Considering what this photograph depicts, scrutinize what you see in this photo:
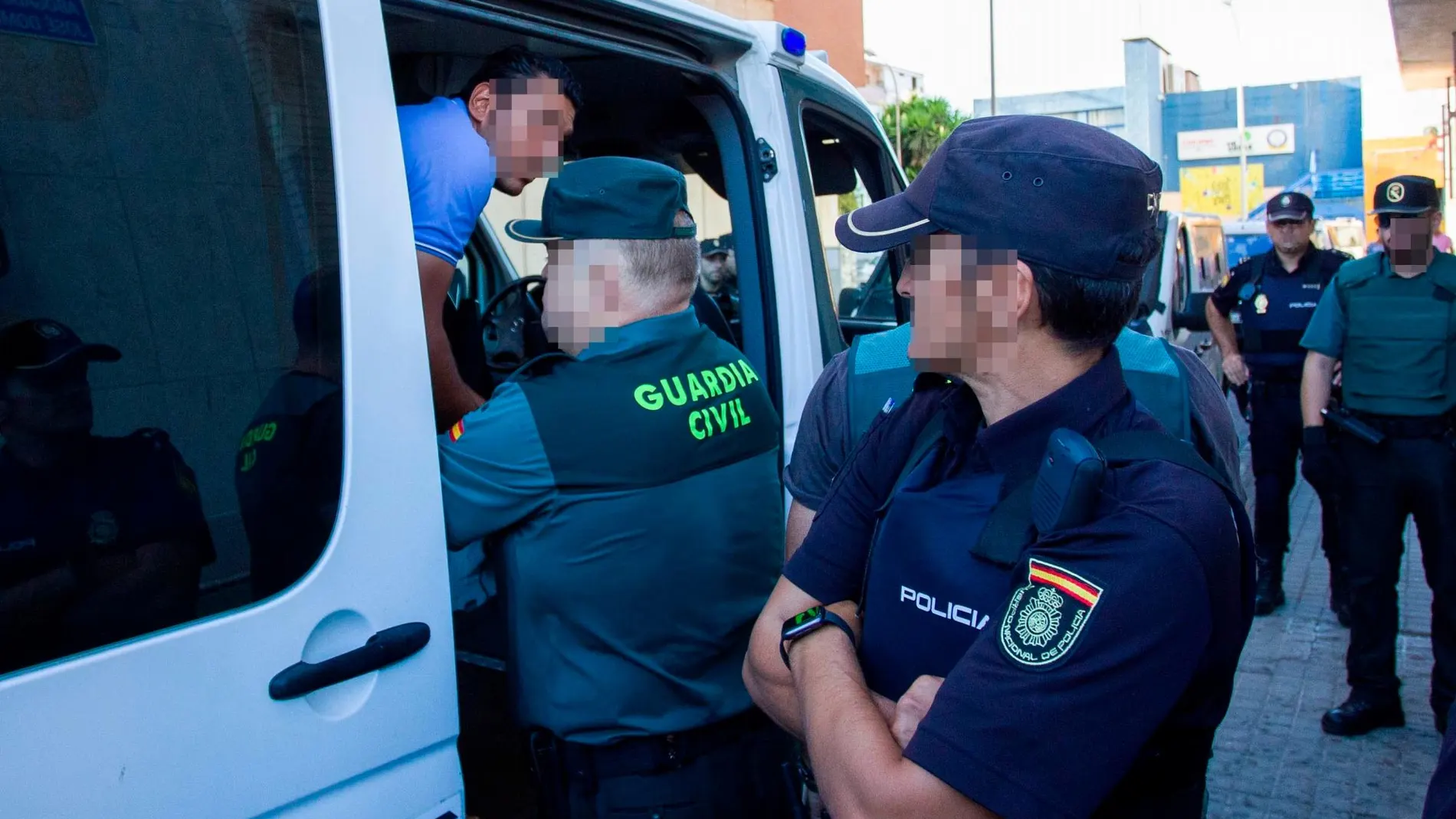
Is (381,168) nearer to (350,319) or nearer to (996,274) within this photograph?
(350,319)

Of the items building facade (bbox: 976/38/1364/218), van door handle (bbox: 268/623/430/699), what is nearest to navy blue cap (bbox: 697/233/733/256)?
van door handle (bbox: 268/623/430/699)

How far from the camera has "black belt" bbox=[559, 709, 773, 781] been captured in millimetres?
1961

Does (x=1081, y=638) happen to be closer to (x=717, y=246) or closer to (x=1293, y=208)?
(x=717, y=246)

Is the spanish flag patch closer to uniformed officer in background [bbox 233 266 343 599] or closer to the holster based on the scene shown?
uniformed officer in background [bbox 233 266 343 599]

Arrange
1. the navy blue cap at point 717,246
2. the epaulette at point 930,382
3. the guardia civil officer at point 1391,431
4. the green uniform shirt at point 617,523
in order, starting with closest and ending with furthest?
the epaulette at point 930,382
the green uniform shirt at point 617,523
the guardia civil officer at point 1391,431
the navy blue cap at point 717,246

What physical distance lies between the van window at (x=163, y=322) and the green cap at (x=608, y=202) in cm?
52

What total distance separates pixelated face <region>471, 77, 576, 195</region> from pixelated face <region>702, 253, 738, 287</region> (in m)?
2.60

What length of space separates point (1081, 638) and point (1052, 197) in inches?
19.0

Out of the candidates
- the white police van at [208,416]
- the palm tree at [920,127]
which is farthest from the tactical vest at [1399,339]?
the palm tree at [920,127]

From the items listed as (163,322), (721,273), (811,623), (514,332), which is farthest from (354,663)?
(721,273)

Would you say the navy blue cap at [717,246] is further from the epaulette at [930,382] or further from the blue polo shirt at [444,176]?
the epaulette at [930,382]

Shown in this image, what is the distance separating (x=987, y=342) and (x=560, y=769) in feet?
3.54

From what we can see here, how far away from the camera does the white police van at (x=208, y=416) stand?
1259mm

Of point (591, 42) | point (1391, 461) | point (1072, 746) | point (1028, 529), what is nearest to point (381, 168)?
point (591, 42)
